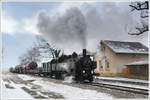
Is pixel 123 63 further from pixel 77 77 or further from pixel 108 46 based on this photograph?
pixel 77 77

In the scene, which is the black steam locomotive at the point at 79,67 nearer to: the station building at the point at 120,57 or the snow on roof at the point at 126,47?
the station building at the point at 120,57

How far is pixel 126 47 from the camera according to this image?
2389 centimetres

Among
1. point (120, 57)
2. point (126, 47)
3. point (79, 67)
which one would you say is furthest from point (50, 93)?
point (126, 47)

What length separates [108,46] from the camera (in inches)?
971

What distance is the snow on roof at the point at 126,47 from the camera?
23.5 meters

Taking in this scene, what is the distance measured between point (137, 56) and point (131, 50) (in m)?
0.97

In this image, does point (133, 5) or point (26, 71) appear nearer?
point (133, 5)

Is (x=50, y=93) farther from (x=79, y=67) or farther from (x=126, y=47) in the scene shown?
(x=126, y=47)

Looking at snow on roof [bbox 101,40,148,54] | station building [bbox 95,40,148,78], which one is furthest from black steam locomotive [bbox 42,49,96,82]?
snow on roof [bbox 101,40,148,54]

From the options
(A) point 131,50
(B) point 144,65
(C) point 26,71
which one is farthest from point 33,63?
(B) point 144,65

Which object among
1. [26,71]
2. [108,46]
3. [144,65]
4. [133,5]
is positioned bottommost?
[26,71]

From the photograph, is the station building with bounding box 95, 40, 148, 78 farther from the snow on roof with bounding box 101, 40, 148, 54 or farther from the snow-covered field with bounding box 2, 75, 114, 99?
the snow-covered field with bounding box 2, 75, 114, 99

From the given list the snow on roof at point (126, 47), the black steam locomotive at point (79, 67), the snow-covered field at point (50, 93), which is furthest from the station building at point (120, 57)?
the snow-covered field at point (50, 93)

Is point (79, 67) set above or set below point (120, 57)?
below
